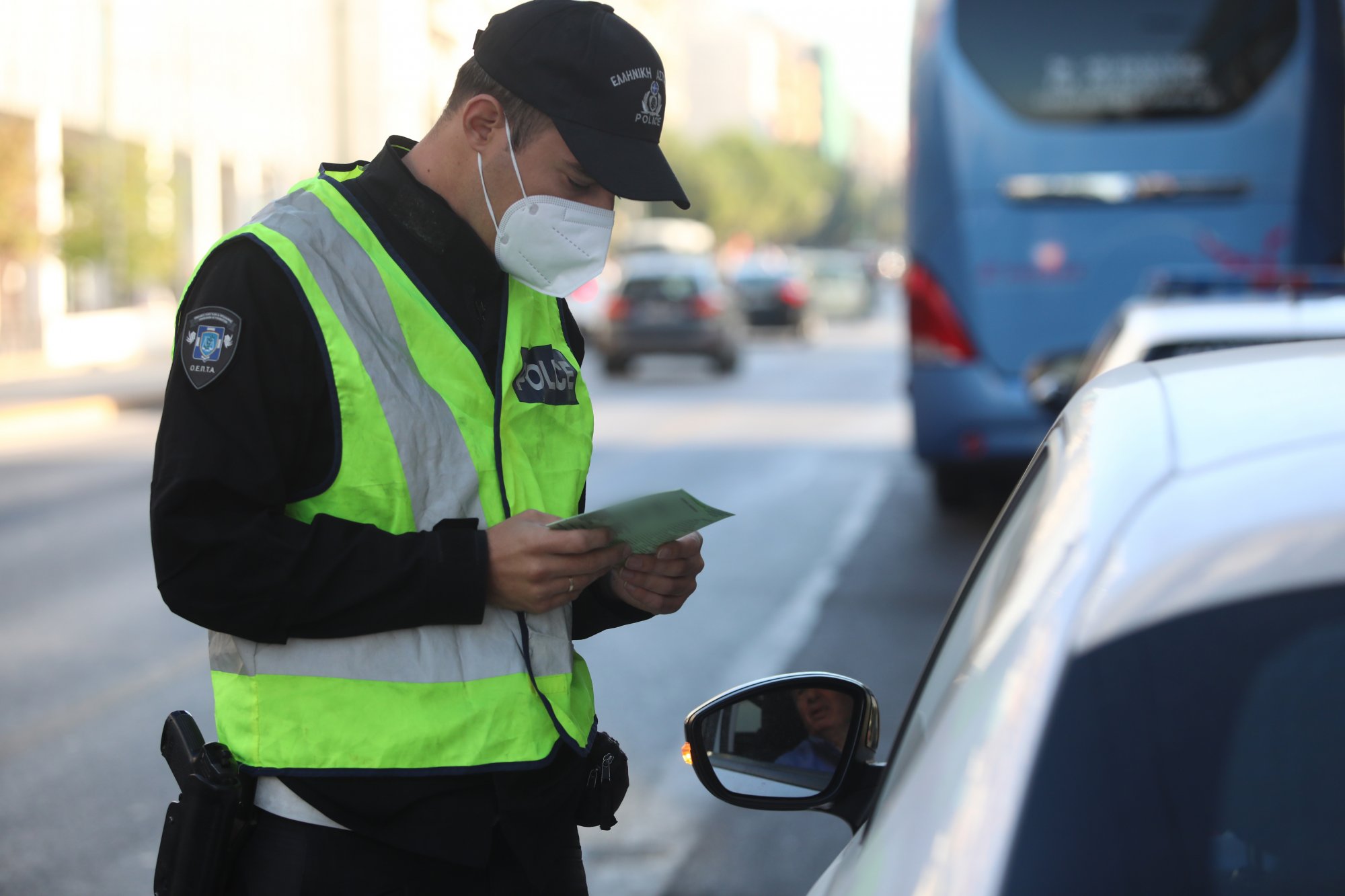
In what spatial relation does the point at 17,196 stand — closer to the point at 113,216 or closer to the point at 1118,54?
the point at 113,216

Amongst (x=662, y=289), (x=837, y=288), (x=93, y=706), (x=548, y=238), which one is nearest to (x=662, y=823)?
(x=93, y=706)

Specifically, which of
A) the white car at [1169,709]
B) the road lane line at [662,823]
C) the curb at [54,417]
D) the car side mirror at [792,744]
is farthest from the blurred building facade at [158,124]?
the curb at [54,417]

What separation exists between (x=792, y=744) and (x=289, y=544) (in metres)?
0.65

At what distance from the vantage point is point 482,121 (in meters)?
2.20

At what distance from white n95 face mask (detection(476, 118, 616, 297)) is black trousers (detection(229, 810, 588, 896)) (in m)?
0.74

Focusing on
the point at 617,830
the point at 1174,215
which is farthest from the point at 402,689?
the point at 1174,215

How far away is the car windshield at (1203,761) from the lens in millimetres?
1283

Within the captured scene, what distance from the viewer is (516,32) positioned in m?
2.17

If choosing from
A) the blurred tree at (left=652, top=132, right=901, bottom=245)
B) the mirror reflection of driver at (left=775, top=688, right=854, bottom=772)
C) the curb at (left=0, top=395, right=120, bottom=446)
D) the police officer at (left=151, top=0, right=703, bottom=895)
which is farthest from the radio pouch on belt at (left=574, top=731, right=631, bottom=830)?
the blurred tree at (left=652, top=132, right=901, bottom=245)

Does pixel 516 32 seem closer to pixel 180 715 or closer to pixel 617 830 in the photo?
pixel 180 715

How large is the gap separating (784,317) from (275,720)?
115 ft

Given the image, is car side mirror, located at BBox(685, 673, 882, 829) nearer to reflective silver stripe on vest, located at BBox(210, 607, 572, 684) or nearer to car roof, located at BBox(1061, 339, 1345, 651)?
reflective silver stripe on vest, located at BBox(210, 607, 572, 684)

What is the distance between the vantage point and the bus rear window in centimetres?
970

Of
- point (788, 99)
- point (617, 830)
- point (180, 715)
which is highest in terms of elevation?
point (788, 99)
